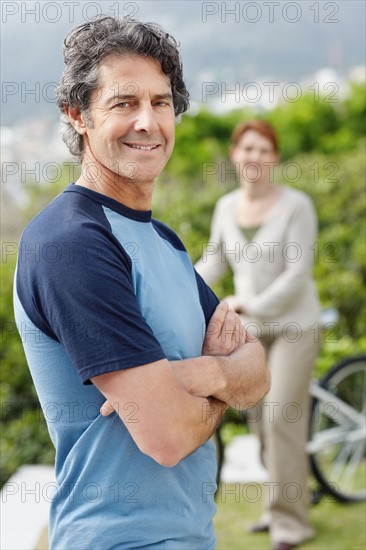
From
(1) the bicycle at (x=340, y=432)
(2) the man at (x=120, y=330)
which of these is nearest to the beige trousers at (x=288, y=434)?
(1) the bicycle at (x=340, y=432)

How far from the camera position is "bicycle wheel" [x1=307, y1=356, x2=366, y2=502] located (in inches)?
177

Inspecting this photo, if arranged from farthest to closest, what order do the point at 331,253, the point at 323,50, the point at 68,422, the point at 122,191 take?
the point at 323,50, the point at 331,253, the point at 122,191, the point at 68,422

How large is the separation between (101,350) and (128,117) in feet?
1.65

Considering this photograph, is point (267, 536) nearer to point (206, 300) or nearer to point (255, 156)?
point (255, 156)

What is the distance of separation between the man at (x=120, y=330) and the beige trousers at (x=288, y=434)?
6.66ft

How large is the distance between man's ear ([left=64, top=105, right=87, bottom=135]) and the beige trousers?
7.48 feet

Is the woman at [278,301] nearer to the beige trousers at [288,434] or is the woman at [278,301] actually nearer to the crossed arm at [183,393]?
the beige trousers at [288,434]

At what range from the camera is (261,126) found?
417cm

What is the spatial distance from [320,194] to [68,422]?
657 centimetres

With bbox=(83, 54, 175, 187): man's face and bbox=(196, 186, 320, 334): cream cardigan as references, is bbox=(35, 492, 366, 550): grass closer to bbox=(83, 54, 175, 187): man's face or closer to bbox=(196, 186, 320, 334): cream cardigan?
bbox=(196, 186, 320, 334): cream cardigan

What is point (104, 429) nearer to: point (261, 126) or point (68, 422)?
point (68, 422)

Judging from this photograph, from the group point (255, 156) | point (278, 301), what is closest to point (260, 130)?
point (255, 156)

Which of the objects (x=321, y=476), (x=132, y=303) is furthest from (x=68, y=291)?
(x=321, y=476)

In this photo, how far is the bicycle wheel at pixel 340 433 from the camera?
4.49 metres
